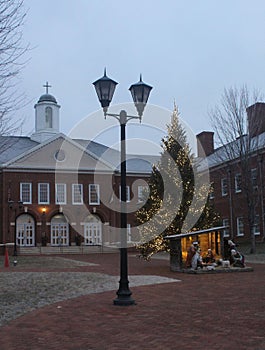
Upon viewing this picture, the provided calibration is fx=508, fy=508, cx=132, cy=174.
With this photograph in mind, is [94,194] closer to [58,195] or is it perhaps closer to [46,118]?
[58,195]

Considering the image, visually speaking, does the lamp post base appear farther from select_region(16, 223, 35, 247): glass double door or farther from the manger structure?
select_region(16, 223, 35, 247): glass double door

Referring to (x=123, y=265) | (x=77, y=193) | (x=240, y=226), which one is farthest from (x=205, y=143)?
(x=123, y=265)

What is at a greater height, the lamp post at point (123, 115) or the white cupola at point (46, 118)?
the white cupola at point (46, 118)

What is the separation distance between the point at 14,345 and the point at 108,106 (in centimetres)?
595

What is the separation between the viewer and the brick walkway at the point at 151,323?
24.4 feet

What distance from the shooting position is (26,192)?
47.5 meters

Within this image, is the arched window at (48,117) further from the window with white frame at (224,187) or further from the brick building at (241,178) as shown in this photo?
the window with white frame at (224,187)

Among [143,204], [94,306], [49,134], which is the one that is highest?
[49,134]

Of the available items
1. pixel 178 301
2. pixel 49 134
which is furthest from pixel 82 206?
pixel 178 301

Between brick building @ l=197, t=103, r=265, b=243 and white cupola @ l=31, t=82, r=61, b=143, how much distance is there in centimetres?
1538

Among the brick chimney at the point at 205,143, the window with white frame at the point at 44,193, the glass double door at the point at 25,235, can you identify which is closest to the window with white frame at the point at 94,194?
the window with white frame at the point at 44,193

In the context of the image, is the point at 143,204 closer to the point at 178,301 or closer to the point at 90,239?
the point at 178,301

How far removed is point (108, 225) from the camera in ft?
164

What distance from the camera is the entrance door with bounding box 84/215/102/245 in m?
48.9
